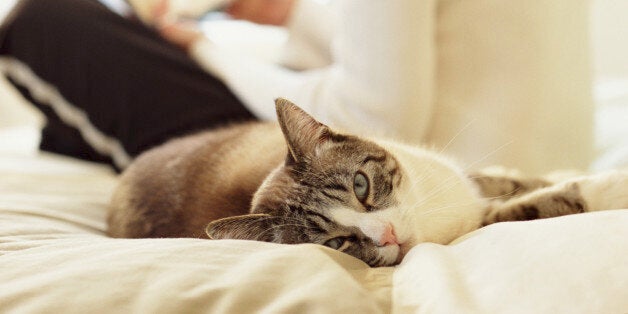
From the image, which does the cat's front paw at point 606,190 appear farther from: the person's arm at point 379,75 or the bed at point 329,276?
the person's arm at point 379,75

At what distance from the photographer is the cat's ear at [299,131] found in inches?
42.2

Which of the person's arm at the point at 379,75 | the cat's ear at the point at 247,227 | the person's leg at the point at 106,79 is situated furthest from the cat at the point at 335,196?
the person's leg at the point at 106,79

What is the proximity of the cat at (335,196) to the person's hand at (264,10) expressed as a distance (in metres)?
0.93

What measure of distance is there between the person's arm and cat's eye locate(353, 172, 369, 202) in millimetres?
390

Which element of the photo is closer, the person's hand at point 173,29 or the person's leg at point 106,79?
the person's leg at point 106,79

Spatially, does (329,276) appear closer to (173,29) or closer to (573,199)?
(573,199)

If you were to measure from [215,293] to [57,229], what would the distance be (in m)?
0.63

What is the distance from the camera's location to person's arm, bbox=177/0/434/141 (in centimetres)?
137

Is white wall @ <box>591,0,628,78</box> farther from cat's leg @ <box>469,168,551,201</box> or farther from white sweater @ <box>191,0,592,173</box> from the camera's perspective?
cat's leg @ <box>469,168,551,201</box>

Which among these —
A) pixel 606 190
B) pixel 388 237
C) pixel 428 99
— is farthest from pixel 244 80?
pixel 606 190

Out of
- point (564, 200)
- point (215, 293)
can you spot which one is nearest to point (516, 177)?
point (564, 200)

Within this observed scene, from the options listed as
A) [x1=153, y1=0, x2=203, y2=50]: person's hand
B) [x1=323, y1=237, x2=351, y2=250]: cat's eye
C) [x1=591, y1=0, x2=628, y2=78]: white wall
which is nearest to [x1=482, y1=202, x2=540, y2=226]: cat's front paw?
[x1=323, y1=237, x2=351, y2=250]: cat's eye

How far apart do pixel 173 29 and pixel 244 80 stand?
1.27ft

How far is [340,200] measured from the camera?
104cm
